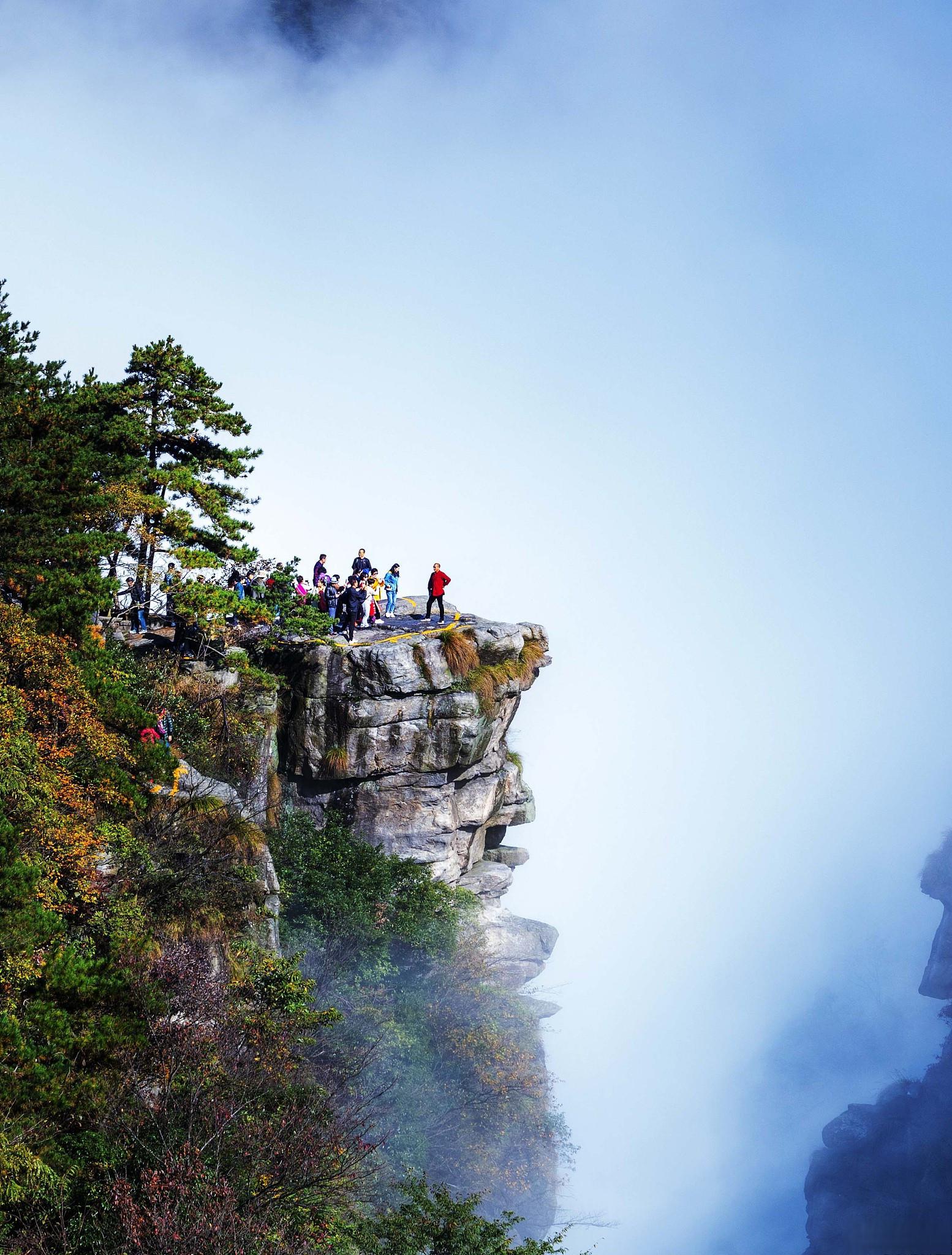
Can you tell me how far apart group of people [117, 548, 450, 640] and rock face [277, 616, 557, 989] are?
4.98ft

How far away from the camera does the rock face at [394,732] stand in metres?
34.2

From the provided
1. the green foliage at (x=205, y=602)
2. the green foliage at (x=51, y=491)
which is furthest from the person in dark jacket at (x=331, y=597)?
the green foliage at (x=51, y=491)

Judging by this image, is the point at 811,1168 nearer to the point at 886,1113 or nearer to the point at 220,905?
the point at 886,1113

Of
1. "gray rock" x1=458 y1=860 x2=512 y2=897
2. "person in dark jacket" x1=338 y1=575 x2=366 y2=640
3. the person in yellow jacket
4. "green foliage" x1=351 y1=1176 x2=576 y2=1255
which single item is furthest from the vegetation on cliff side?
"gray rock" x1=458 y1=860 x2=512 y2=897

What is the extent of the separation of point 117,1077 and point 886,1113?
96.4m

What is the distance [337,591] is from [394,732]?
6.08 m

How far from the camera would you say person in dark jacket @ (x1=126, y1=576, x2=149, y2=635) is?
1133 inches

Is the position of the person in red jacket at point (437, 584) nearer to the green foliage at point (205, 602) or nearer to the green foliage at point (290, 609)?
the green foliage at point (290, 609)

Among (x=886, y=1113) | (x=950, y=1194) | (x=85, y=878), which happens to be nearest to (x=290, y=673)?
(x=85, y=878)

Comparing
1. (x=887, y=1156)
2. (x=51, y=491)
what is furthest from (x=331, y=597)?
(x=887, y=1156)

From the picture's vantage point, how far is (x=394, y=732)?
34.6 m

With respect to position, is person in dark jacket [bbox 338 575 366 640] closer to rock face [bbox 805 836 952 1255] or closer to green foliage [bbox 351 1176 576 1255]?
green foliage [bbox 351 1176 576 1255]

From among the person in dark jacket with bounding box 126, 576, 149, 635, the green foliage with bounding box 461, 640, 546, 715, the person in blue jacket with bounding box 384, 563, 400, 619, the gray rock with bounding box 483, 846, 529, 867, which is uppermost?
the person in blue jacket with bounding box 384, 563, 400, 619

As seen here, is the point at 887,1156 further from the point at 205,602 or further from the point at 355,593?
the point at 205,602
